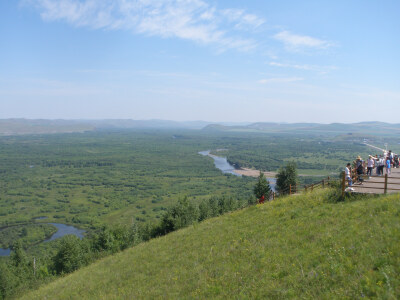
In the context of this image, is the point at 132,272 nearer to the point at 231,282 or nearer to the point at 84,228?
the point at 231,282

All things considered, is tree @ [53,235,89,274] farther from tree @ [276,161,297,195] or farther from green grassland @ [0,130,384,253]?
tree @ [276,161,297,195]

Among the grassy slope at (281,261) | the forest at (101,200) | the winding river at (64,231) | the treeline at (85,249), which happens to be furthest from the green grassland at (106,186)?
the grassy slope at (281,261)

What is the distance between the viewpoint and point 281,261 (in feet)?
35.3

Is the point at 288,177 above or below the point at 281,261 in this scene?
below

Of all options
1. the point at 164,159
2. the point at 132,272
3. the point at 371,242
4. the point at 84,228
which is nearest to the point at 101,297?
the point at 132,272

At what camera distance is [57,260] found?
33.2 meters

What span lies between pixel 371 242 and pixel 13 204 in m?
108

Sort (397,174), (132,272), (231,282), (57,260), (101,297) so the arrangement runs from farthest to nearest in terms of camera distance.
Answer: (57,260) < (397,174) < (132,272) < (101,297) < (231,282)

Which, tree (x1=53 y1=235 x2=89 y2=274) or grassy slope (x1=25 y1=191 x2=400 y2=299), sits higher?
grassy slope (x1=25 y1=191 x2=400 y2=299)

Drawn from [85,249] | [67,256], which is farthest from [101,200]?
[67,256]

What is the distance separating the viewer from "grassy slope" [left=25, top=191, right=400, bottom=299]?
8484 millimetres

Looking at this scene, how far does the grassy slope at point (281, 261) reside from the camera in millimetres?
8484

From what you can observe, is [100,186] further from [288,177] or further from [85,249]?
[288,177]

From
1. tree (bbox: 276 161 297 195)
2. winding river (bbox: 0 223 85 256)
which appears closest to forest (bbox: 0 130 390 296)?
winding river (bbox: 0 223 85 256)
